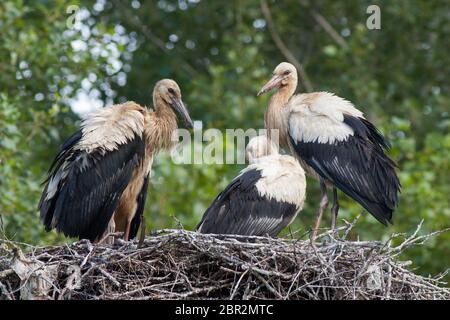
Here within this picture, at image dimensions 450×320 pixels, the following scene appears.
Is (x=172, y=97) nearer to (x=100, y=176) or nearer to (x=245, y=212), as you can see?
(x=100, y=176)

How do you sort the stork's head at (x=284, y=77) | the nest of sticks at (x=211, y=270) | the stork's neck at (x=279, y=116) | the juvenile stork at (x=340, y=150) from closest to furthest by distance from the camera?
1. the nest of sticks at (x=211, y=270)
2. the juvenile stork at (x=340, y=150)
3. the stork's neck at (x=279, y=116)
4. the stork's head at (x=284, y=77)

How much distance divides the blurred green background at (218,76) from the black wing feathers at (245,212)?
7.63 ft

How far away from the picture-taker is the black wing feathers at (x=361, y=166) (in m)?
9.66

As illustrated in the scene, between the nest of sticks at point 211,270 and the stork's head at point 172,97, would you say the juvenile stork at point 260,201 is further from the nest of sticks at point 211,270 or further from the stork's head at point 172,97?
the nest of sticks at point 211,270

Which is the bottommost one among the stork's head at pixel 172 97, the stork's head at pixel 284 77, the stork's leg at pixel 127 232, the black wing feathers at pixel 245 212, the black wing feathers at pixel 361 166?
the stork's leg at pixel 127 232

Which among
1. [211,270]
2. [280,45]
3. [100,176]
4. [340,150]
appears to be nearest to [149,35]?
[280,45]

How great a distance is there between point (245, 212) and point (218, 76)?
22.5 feet

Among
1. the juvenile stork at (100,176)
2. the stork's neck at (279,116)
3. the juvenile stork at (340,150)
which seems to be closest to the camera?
the juvenile stork at (100,176)

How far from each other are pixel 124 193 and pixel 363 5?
394 inches

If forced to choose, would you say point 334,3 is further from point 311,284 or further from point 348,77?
point 311,284

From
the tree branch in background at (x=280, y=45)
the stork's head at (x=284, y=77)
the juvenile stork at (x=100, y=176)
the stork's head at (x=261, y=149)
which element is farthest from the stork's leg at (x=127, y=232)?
the tree branch in background at (x=280, y=45)

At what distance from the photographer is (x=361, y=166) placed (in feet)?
32.1

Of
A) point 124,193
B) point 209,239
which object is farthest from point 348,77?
point 209,239

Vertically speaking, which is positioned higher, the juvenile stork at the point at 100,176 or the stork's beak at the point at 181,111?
the stork's beak at the point at 181,111
